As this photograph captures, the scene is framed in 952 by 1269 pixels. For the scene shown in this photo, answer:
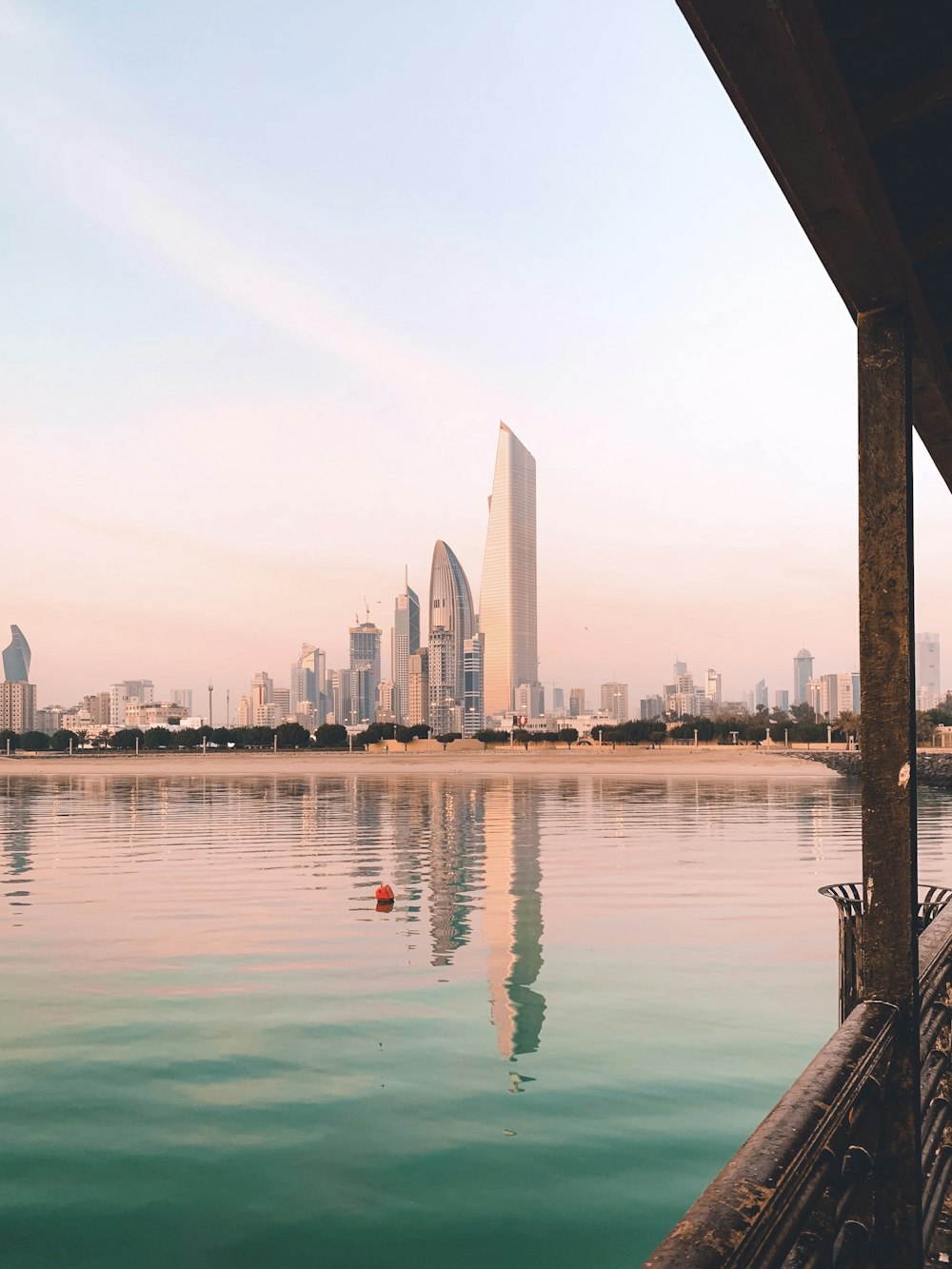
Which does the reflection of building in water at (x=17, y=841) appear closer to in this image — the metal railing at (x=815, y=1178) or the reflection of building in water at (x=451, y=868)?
the reflection of building in water at (x=451, y=868)

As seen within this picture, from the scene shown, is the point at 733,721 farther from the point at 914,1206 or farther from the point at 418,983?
the point at 914,1206

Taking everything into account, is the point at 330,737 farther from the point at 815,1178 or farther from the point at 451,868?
the point at 815,1178

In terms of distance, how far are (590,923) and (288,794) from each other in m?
45.7

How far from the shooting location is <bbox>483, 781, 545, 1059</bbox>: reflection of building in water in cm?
1247

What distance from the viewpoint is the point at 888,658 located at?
385 cm

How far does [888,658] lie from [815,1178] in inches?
77.5

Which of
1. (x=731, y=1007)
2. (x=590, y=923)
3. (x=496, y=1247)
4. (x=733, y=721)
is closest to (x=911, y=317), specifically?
(x=496, y=1247)

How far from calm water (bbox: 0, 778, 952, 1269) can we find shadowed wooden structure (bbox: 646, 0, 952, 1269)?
166 inches

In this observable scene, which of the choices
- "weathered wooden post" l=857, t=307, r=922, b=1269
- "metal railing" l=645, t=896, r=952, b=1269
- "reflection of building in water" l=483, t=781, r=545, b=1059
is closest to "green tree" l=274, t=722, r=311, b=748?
"reflection of building in water" l=483, t=781, r=545, b=1059

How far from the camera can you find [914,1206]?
3549 millimetres

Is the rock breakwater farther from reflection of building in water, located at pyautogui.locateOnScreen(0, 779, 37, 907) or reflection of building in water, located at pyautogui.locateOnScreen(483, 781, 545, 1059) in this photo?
reflection of building in water, located at pyautogui.locateOnScreen(0, 779, 37, 907)

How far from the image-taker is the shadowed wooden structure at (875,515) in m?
2.45

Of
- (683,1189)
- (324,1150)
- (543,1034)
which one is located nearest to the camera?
(683,1189)

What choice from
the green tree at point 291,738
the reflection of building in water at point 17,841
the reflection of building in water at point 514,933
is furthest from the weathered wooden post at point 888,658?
the green tree at point 291,738
